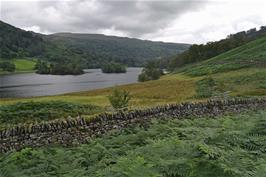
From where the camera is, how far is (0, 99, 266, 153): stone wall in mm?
13594

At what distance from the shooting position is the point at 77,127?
48.7ft

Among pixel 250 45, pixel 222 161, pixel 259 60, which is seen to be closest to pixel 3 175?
pixel 222 161

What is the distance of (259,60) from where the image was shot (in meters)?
73.9

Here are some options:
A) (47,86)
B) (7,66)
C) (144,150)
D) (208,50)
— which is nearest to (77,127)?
(144,150)

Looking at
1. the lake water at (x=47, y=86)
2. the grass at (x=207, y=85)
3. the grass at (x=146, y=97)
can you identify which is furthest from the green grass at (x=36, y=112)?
the lake water at (x=47, y=86)

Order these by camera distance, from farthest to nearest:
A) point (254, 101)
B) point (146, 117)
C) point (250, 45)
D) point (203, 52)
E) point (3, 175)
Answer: point (203, 52)
point (250, 45)
point (254, 101)
point (146, 117)
point (3, 175)

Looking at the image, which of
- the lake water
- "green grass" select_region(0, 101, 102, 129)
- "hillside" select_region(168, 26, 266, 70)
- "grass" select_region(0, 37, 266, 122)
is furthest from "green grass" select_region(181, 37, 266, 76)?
"green grass" select_region(0, 101, 102, 129)

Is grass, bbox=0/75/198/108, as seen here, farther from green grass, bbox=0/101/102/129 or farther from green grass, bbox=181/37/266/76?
green grass, bbox=181/37/266/76

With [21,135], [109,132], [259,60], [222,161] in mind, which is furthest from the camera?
[259,60]

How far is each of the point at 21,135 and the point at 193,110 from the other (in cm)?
985

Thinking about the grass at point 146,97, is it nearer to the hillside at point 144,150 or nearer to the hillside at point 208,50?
the hillside at point 144,150

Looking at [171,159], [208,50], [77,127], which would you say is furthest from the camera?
[208,50]

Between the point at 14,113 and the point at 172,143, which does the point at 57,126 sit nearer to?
the point at 14,113

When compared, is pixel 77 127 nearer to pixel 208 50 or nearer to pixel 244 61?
pixel 244 61
